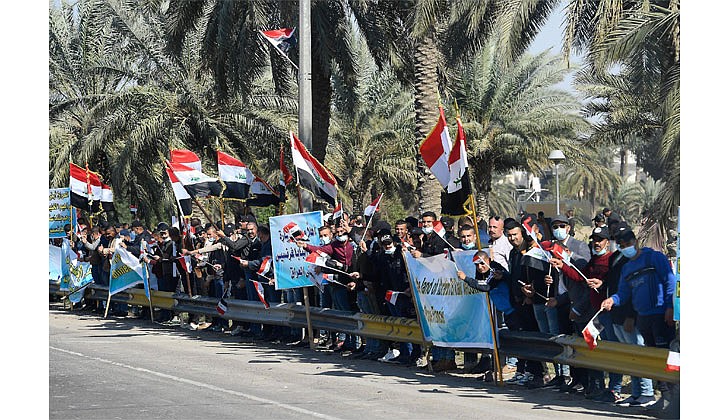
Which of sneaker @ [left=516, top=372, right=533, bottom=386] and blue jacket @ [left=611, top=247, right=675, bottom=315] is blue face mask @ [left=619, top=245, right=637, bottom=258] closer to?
blue jacket @ [left=611, top=247, right=675, bottom=315]

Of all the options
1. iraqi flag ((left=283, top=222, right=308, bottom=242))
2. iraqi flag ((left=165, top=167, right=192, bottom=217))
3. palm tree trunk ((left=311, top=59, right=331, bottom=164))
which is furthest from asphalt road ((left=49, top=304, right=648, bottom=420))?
palm tree trunk ((left=311, top=59, right=331, bottom=164))

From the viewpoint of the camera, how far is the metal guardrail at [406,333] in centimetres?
994

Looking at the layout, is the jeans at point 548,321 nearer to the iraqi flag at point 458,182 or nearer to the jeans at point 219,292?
the iraqi flag at point 458,182

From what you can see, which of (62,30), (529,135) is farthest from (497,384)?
(62,30)

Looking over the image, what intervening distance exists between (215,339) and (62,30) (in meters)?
17.5

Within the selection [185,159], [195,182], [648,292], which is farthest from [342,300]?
[648,292]

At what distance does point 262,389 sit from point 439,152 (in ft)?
10.8

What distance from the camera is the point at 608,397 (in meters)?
10.6

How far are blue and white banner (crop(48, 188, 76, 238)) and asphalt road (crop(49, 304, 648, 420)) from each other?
7.34m

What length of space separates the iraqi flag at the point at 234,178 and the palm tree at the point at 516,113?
13.5m

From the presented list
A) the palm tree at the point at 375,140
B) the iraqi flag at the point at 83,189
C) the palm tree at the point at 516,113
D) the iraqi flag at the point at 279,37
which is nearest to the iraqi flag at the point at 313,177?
the iraqi flag at the point at 279,37

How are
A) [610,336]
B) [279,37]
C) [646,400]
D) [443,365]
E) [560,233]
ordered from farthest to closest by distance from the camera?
[279,37], [443,365], [560,233], [610,336], [646,400]

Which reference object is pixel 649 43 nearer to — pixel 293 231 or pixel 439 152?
pixel 439 152

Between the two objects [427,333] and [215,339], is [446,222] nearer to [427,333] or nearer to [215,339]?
[427,333]
